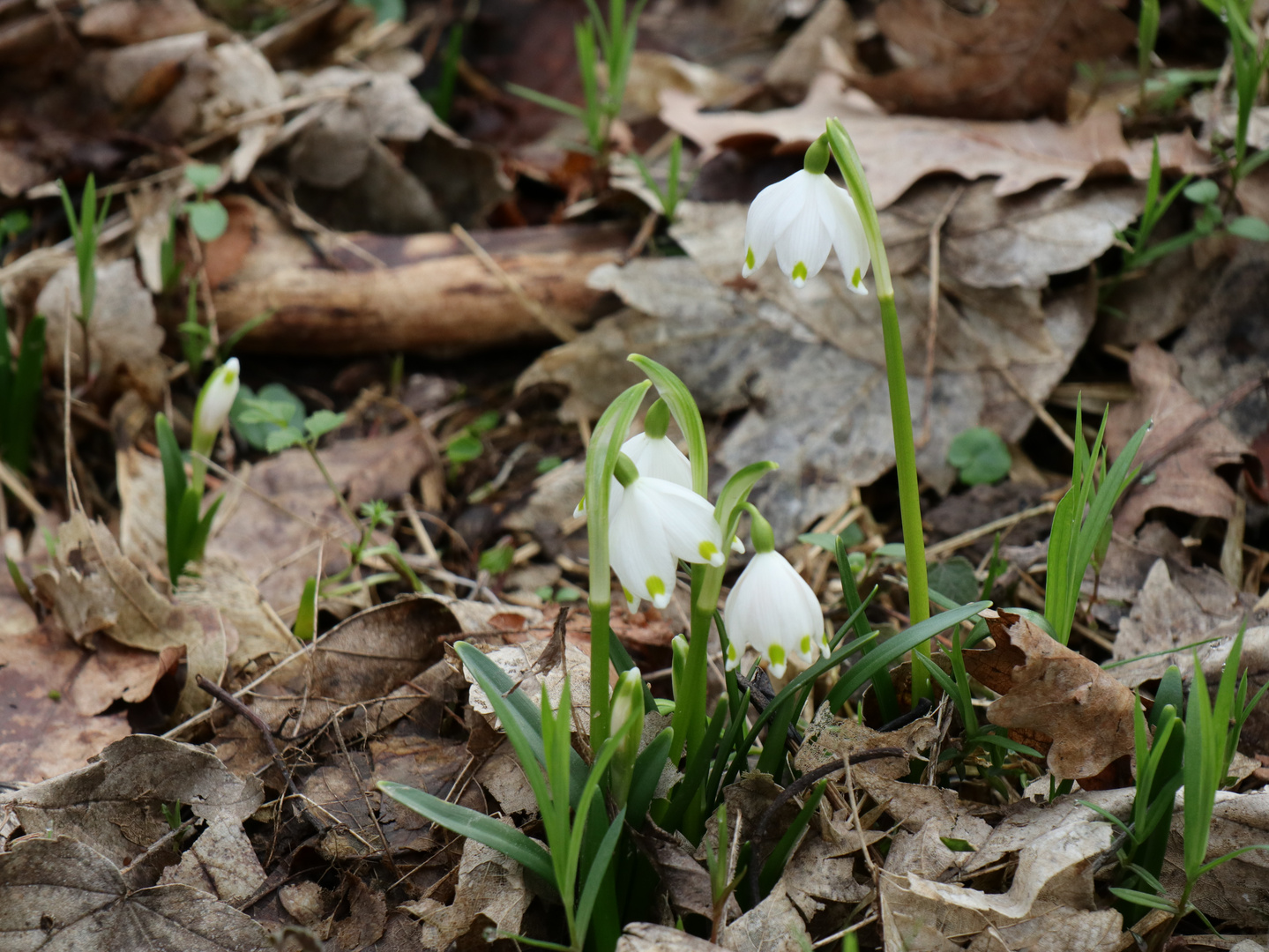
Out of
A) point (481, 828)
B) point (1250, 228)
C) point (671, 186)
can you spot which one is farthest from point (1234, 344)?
point (481, 828)

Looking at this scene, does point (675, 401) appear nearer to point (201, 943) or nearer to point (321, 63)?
point (201, 943)

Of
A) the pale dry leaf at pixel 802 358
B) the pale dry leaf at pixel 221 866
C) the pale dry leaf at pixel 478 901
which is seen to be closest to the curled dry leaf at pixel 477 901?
the pale dry leaf at pixel 478 901

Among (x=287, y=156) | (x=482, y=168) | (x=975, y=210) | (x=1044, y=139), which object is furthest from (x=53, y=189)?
(x=1044, y=139)

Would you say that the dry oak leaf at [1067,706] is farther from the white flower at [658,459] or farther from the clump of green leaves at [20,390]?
the clump of green leaves at [20,390]

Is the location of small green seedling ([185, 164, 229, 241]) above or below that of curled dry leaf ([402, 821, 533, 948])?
above

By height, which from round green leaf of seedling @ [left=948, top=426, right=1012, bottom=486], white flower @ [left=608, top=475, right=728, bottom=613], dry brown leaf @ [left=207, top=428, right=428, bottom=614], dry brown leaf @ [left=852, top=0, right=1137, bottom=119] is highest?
dry brown leaf @ [left=852, top=0, right=1137, bottom=119]

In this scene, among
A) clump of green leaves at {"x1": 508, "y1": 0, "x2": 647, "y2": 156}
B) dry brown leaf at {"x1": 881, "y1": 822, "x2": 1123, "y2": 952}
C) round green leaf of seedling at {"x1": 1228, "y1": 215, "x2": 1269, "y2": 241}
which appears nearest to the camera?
dry brown leaf at {"x1": 881, "y1": 822, "x2": 1123, "y2": 952}

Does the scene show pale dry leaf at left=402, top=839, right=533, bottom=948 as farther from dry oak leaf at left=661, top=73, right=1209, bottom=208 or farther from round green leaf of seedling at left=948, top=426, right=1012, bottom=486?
dry oak leaf at left=661, top=73, right=1209, bottom=208

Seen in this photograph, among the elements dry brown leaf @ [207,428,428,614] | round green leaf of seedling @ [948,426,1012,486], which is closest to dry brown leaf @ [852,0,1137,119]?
round green leaf of seedling @ [948,426,1012,486]
